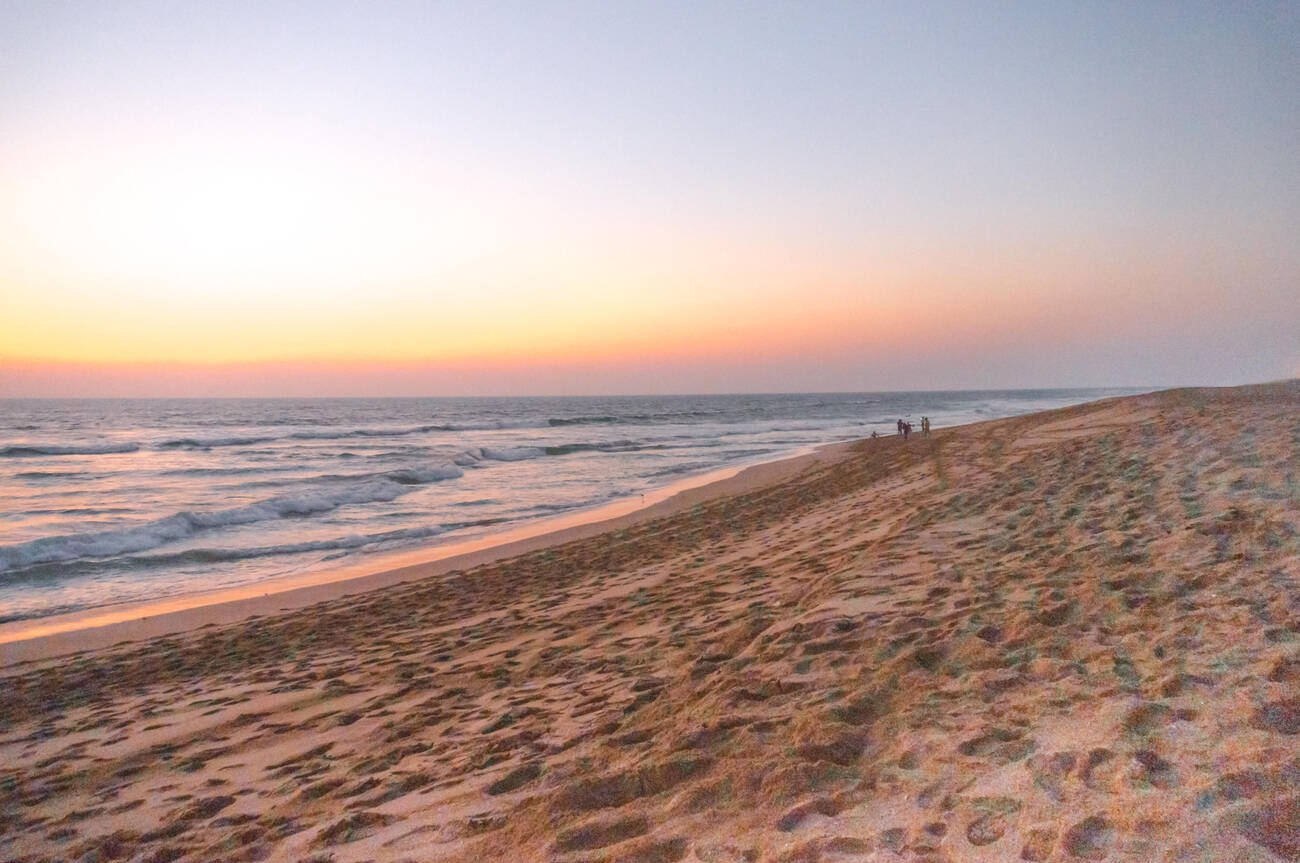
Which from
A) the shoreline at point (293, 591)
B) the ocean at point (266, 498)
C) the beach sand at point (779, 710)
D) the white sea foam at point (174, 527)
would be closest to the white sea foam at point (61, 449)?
the ocean at point (266, 498)

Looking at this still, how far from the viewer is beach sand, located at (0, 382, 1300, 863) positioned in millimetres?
2861

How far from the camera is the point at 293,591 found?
36.0 ft

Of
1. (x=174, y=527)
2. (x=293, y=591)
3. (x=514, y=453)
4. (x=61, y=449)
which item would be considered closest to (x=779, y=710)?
(x=293, y=591)

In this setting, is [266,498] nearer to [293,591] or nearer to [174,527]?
[174,527]

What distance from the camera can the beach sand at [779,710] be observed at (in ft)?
9.39

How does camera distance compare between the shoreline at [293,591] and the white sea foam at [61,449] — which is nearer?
the shoreline at [293,591]

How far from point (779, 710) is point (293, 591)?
921 centimetres

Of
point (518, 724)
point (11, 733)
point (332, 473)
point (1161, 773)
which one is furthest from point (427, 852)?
point (332, 473)

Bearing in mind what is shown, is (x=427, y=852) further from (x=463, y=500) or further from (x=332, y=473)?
(x=332, y=473)

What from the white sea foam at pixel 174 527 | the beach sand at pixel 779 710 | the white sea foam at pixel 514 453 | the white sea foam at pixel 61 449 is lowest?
the white sea foam at pixel 61 449

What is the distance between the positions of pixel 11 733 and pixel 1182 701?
794 centimetres

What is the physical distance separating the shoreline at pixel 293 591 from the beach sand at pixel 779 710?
0.80 meters

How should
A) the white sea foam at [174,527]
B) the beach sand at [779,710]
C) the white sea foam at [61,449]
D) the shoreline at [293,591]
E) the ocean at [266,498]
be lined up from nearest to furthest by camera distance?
the beach sand at [779,710] < the shoreline at [293,591] < the ocean at [266,498] < the white sea foam at [174,527] < the white sea foam at [61,449]

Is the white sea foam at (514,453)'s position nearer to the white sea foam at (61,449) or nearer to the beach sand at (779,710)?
the white sea foam at (61,449)
